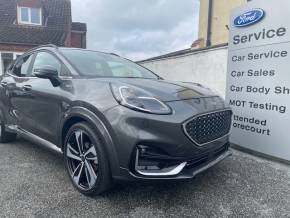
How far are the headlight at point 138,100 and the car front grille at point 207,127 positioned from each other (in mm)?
258

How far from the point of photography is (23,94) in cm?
397

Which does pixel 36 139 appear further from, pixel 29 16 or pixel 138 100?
pixel 29 16

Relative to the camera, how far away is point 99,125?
2646 mm

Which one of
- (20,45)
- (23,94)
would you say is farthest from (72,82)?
(20,45)

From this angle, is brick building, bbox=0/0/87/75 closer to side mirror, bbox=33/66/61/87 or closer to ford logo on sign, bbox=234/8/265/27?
ford logo on sign, bbox=234/8/265/27

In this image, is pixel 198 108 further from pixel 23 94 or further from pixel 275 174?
pixel 23 94

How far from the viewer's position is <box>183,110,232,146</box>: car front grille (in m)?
2.55

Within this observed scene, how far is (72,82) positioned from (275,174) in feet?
8.95

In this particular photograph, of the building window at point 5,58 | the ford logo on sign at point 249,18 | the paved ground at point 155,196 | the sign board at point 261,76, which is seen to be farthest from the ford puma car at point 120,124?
the building window at point 5,58

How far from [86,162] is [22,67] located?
8.03 ft

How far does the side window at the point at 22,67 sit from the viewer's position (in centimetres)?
434

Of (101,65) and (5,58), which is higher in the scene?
(5,58)

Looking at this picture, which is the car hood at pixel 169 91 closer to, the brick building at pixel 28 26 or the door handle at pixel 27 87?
the door handle at pixel 27 87

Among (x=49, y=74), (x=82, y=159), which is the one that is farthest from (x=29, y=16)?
(x=82, y=159)
